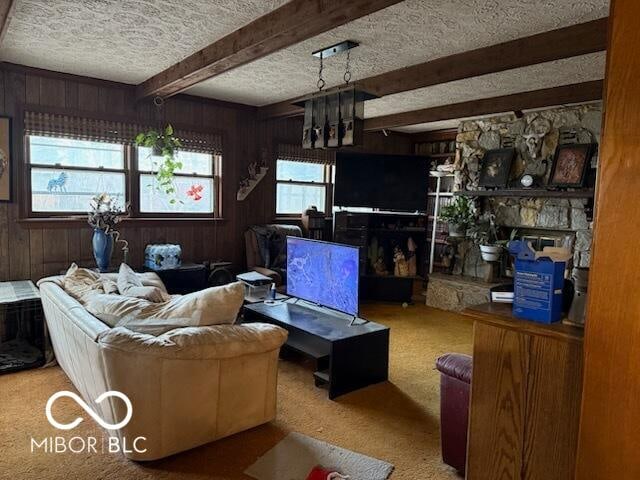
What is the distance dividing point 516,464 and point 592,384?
560 mm

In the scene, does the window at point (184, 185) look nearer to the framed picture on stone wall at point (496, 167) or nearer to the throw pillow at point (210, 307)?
the throw pillow at point (210, 307)

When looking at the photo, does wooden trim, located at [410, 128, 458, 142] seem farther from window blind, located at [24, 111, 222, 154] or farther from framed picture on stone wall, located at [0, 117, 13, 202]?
framed picture on stone wall, located at [0, 117, 13, 202]

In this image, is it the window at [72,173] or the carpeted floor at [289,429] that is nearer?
the carpeted floor at [289,429]

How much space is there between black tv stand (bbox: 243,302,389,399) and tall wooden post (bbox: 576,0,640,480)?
1.84 m

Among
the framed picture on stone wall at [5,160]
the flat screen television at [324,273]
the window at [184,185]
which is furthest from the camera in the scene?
the window at [184,185]

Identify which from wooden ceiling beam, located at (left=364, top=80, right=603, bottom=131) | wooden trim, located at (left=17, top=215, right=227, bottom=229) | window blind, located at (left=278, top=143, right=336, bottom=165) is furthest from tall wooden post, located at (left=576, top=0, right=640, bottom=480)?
window blind, located at (left=278, top=143, right=336, bottom=165)

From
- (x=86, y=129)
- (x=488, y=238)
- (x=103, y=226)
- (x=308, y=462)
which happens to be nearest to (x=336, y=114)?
(x=308, y=462)

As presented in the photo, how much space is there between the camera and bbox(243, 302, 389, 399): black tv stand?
2.99 m

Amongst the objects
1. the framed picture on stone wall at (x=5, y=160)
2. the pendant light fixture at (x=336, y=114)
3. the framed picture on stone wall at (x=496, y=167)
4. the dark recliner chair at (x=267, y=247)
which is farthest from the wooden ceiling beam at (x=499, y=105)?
the framed picture on stone wall at (x=5, y=160)

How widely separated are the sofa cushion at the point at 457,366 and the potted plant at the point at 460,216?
364 centimetres

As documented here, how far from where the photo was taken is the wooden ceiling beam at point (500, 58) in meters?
2.71

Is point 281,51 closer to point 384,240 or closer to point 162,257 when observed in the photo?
point 162,257

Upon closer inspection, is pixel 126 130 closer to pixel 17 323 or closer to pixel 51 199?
pixel 51 199

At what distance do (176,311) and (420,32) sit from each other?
2.29 meters
